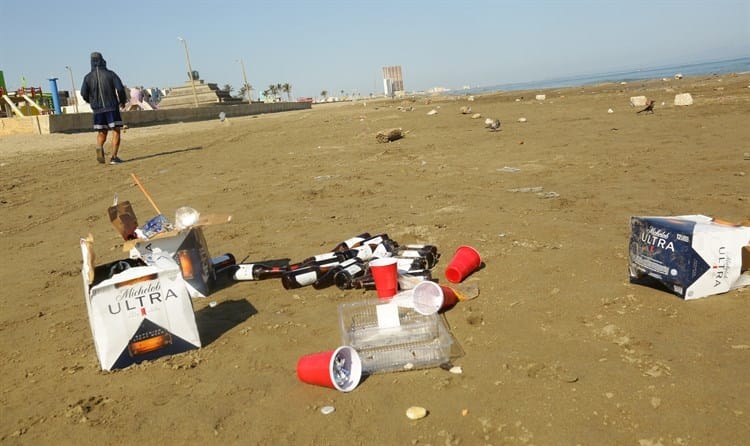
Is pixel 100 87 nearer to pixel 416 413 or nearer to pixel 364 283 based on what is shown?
pixel 364 283

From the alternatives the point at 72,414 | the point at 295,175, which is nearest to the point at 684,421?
the point at 72,414

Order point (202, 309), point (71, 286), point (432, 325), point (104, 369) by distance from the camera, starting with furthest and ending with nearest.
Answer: point (71, 286)
point (202, 309)
point (432, 325)
point (104, 369)

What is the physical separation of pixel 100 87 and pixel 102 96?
163 mm

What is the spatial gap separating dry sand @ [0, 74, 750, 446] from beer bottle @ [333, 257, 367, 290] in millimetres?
127

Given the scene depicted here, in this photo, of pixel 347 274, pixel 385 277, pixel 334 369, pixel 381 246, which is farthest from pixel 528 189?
pixel 334 369

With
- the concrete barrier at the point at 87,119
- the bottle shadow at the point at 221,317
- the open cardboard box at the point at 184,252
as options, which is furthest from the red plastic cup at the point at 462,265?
the concrete barrier at the point at 87,119

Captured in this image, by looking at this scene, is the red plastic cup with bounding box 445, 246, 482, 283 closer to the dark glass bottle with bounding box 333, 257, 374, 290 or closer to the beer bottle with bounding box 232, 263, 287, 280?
the dark glass bottle with bounding box 333, 257, 374, 290

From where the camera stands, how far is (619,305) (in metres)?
2.88

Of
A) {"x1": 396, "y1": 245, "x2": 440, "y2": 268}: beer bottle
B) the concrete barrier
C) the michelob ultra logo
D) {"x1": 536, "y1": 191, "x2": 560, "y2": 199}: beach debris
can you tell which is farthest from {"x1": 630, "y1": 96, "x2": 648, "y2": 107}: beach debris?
the concrete barrier

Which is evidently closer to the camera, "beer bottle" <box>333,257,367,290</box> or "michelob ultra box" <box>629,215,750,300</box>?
"michelob ultra box" <box>629,215,750,300</box>

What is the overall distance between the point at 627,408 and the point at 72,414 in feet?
7.62

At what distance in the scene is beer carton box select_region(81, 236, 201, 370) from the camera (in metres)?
Result: 2.58

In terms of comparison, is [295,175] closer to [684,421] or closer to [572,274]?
[572,274]

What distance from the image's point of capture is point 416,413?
2076 millimetres
